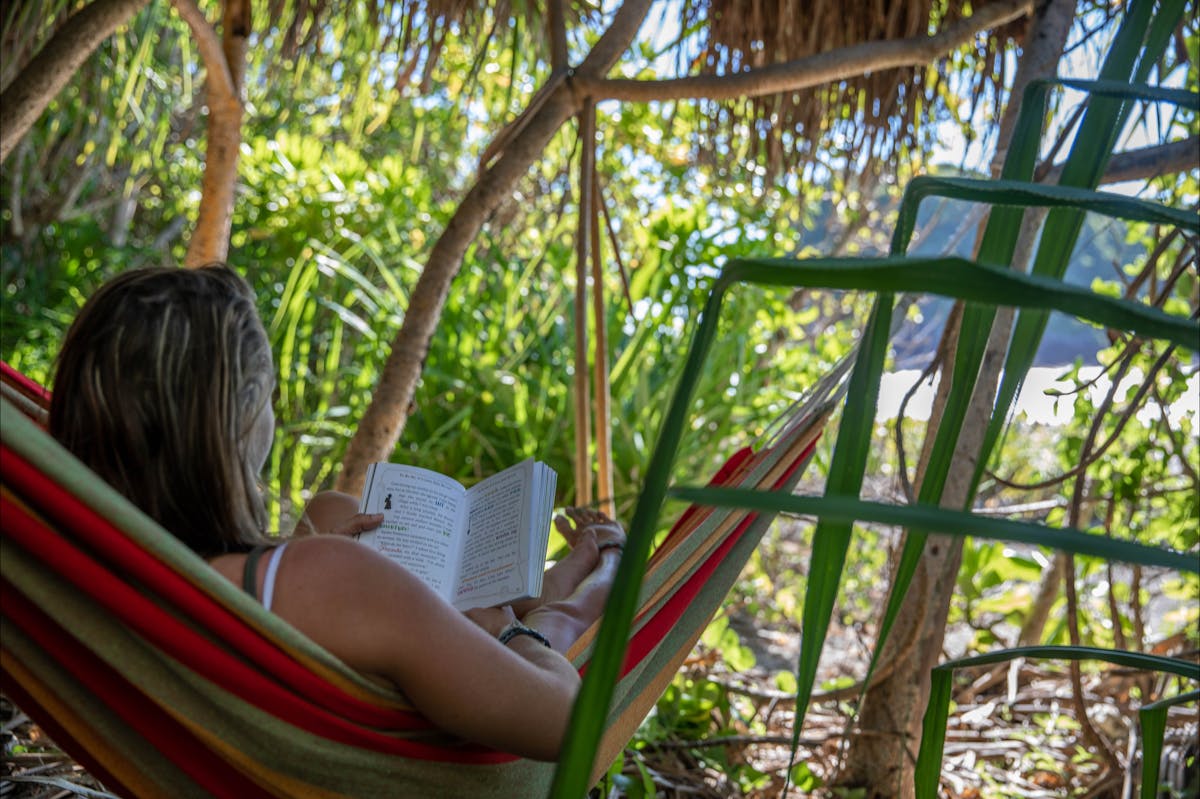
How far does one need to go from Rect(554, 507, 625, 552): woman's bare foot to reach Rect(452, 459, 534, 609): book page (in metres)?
0.19

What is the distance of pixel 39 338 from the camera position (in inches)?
176

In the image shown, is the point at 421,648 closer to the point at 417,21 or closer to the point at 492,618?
the point at 492,618

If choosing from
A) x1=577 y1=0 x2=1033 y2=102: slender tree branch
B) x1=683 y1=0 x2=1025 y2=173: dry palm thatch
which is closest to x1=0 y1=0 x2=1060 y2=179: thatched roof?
x1=683 y1=0 x2=1025 y2=173: dry palm thatch

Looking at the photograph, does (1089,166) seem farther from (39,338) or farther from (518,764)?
(39,338)

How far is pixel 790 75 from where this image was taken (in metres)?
1.97

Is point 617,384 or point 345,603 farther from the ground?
point 617,384

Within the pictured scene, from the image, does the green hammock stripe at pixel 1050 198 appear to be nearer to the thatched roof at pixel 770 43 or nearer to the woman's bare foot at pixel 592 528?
the woman's bare foot at pixel 592 528

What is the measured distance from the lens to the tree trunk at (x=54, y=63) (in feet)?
6.01

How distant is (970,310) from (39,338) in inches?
179

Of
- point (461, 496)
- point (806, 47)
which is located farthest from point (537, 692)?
point (806, 47)

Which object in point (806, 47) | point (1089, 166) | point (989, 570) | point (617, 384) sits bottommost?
point (1089, 166)

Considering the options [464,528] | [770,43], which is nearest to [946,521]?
[464,528]

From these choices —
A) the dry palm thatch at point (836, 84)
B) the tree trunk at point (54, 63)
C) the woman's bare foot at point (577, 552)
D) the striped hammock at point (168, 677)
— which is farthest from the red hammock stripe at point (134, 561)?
the dry palm thatch at point (836, 84)

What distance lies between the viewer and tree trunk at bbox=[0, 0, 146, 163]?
6.01 ft
